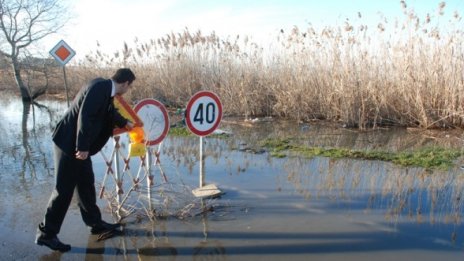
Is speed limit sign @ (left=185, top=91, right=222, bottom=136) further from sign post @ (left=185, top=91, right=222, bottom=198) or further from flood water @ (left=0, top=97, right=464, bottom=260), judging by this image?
flood water @ (left=0, top=97, right=464, bottom=260)

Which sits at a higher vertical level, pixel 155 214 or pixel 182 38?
pixel 182 38

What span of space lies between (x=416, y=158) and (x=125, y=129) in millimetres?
5230

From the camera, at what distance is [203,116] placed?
5.37 metres

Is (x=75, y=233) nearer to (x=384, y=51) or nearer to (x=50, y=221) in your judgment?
(x=50, y=221)

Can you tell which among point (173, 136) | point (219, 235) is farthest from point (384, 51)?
point (219, 235)

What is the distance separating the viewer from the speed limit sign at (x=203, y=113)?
17.2 ft

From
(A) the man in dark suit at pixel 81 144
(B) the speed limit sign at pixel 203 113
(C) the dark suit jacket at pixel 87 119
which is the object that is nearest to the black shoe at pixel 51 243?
(A) the man in dark suit at pixel 81 144

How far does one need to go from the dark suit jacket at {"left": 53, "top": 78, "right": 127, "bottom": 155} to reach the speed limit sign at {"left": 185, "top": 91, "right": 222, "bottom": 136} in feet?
4.80

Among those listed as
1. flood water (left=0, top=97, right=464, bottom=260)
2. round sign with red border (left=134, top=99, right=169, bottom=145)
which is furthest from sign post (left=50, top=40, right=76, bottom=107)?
round sign with red border (left=134, top=99, right=169, bottom=145)

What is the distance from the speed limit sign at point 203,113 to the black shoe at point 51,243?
2248 mm

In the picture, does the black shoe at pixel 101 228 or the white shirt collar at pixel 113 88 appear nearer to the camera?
the white shirt collar at pixel 113 88

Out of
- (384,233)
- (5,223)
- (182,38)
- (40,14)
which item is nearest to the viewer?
(384,233)

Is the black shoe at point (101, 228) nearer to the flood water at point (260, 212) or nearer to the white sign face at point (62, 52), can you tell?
the flood water at point (260, 212)

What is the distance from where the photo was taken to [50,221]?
377cm
